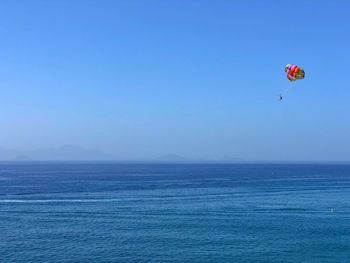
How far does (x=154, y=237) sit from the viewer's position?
5656 cm

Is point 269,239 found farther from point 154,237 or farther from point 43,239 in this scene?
point 43,239

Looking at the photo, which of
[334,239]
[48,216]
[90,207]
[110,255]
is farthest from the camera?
[90,207]

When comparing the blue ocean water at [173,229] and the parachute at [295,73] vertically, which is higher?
the parachute at [295,73]

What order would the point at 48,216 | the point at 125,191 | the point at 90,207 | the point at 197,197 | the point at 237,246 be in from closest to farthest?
1. the point at 237,246
2. the point at 48,216
3. the point at 90,207
4. the point at 197,197
5. the point at 125,191

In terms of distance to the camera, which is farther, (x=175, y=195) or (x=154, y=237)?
(x=175, y=195)

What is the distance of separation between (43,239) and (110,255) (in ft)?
36.2

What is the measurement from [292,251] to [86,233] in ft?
84.4

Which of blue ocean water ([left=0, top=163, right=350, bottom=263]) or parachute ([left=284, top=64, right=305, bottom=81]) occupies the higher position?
parachute ([left=284, top=64, right=305, bottom=81])

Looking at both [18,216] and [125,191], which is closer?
[18,216]

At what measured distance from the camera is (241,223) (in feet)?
214

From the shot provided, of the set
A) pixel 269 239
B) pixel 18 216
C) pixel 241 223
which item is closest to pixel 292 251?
pixel 269 239

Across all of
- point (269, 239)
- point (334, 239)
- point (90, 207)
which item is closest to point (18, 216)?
point (90, 207)

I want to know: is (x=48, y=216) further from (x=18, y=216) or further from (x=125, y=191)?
(x=125, y=191)

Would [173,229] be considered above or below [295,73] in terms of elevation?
below
